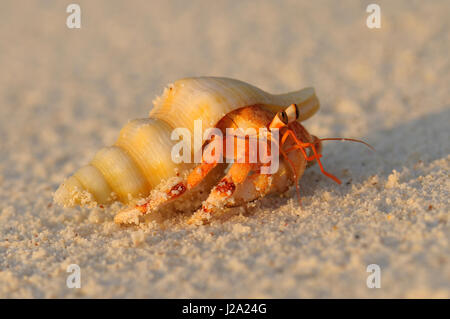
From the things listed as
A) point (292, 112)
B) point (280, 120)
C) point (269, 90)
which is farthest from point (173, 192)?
point (269, 90)

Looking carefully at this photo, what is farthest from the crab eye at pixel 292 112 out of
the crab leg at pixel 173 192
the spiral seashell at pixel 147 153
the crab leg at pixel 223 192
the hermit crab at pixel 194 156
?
the crab leg at pixel 173 192

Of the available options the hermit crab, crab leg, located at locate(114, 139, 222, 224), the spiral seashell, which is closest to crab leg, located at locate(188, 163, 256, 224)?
the hermit crab

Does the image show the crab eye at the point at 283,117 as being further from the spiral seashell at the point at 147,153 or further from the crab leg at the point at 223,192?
the crab leg at the point at 223,192

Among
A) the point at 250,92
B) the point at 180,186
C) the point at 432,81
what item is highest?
the point at 432,81

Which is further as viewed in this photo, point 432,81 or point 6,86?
point 6,86

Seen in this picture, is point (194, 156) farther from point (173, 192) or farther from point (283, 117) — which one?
point (283, 117)
